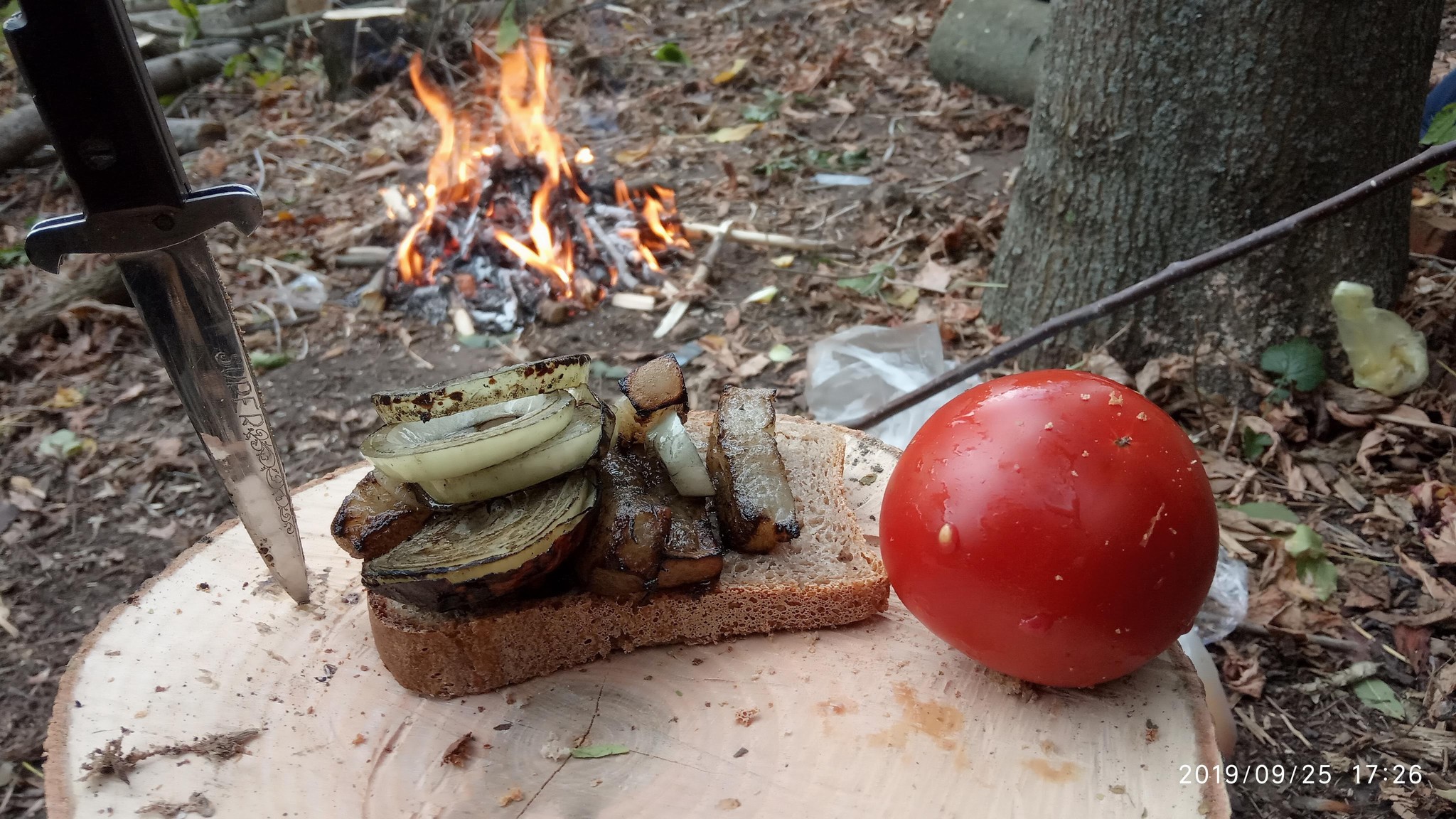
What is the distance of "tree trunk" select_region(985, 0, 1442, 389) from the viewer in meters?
3.07

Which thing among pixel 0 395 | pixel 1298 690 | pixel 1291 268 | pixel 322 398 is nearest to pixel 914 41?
pixel 1291 268

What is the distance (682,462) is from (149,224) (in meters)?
1.07

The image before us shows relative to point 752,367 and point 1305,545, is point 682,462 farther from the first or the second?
point 752,367

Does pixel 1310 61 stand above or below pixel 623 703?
above

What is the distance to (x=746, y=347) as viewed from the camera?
456 centimetres

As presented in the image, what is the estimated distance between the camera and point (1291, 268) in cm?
339

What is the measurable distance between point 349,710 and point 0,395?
13.9 feet

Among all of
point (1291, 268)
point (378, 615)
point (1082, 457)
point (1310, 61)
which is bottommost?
point (1291, 268)

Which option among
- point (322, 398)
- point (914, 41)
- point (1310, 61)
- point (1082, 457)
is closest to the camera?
point (1082, 457)

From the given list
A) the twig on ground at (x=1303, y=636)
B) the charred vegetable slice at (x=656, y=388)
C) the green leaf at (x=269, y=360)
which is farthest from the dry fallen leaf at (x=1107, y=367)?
the green leaf at (x=269, y=360)

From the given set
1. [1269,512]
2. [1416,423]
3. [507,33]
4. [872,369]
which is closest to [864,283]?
[872,369]

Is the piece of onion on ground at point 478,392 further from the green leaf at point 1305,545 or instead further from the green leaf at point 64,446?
the green leaf at point 64,446

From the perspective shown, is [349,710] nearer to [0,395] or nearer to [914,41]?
[0,395]

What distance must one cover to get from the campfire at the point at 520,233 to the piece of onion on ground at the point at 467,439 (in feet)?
10.6
